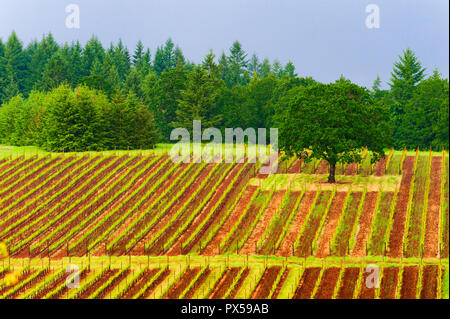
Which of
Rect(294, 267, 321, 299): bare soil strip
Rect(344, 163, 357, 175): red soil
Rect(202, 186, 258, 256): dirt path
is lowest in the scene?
Rect(294, 267, 321, 299): bare soil strip

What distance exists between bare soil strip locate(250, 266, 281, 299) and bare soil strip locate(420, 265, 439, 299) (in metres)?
13.0

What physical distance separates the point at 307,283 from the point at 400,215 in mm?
19623

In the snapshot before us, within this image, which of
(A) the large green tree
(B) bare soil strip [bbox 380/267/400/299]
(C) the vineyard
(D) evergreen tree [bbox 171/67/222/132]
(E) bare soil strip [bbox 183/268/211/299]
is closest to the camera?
(B) bare soil strip [bbox 380/267/400/299]

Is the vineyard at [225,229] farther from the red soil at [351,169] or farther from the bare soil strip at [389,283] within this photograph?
the red soil at [351,169]

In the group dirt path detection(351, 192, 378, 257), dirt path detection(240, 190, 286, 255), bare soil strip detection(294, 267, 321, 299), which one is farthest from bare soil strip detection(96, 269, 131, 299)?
dirt path detection(351, 192, 378, 257)

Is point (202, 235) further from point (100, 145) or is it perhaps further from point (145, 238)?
point (100, 145)

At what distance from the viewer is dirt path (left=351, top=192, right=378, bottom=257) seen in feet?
204

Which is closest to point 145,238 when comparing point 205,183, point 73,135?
point 205,183

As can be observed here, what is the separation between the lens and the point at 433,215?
68.8 m

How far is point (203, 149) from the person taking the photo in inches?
4104

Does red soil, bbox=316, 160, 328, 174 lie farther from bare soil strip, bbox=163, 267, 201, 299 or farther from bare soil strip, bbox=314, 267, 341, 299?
bare soil strip, bbox=163, 267, 201, 299

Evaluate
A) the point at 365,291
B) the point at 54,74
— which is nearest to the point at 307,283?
the point at 365,291

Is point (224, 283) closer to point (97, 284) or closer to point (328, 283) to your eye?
point (328, 283)

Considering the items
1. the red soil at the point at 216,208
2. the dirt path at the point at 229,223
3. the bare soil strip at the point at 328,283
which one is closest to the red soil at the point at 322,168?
the red soil at the point at 216,208
